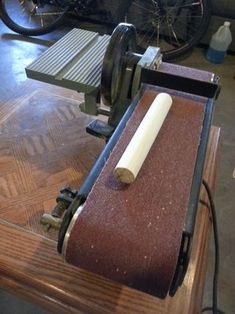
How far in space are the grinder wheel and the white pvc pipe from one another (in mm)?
86

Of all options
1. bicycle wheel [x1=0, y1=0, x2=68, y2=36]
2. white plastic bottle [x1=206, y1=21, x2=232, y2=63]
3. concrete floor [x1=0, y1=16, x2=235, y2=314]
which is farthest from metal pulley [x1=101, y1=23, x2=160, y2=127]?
bicycle wheel [x1=0, y1=0, x2=68, y2=36]

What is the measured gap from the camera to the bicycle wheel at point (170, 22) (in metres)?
1.64

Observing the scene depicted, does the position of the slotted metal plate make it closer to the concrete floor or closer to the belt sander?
the belt sander

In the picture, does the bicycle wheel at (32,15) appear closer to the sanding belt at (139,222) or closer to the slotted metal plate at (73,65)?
the slotted metal plate at (73,65)

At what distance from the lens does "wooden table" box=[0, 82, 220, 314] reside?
471 millimetres

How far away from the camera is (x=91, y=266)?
0.32 meters

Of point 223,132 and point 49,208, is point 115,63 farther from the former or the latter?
point 223,132

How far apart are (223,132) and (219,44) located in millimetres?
653

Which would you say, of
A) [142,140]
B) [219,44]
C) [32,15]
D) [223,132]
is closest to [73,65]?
[142,140]

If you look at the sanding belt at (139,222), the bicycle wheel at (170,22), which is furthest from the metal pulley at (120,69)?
the bicycle wheel at (170,22)

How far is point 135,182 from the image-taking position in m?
0.36

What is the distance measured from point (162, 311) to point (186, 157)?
0.25 meters

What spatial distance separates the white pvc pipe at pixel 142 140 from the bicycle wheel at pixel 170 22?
1.25 m

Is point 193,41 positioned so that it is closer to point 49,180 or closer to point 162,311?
point 49,180
